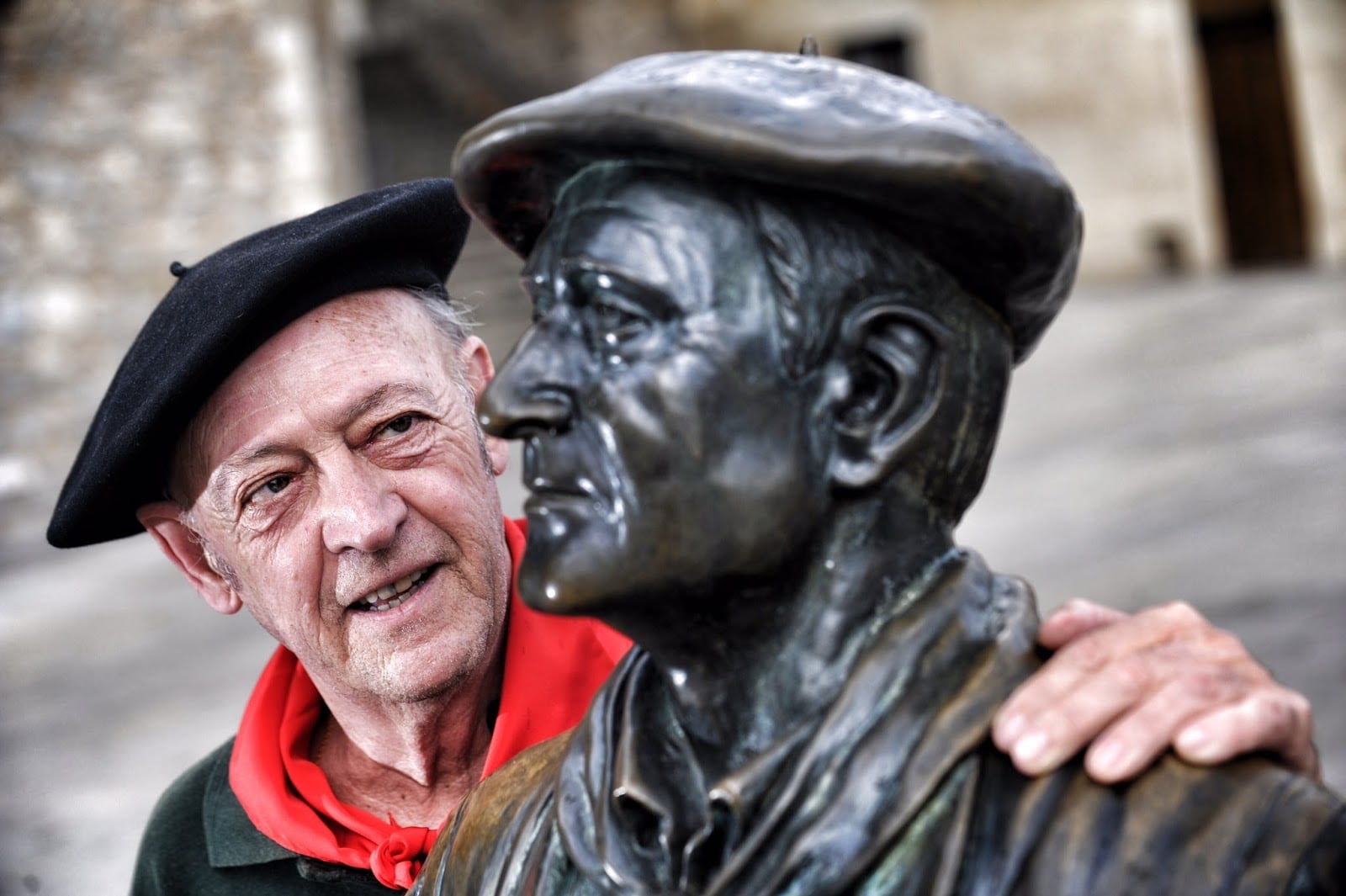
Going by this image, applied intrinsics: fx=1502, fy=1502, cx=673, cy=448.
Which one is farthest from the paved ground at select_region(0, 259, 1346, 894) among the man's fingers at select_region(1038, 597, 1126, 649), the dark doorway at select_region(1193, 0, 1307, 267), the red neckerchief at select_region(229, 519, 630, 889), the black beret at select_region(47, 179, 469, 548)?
the dark doorway at select_region(1193, 0, 1307, 267)

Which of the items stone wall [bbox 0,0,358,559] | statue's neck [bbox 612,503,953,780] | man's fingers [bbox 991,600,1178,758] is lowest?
stone wall [bbox 0,0,358,559]

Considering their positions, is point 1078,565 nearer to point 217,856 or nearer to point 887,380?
point 217,856

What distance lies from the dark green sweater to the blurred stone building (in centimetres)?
588

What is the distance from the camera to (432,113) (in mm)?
12125

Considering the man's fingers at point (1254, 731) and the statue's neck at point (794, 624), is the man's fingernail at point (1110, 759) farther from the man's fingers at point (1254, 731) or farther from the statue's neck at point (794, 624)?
the statue's neck at point (794, 624)

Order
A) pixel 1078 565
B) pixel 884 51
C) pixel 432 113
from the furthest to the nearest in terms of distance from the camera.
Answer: pixel 884 51, pixel 432 113, pixel 1078 565

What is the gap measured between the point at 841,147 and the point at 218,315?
0.94 m

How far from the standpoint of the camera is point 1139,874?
3.13 ft

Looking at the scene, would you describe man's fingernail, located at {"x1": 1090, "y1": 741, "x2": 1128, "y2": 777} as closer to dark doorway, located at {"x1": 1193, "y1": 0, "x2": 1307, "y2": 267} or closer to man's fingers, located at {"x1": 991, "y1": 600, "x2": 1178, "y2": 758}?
man's fingers, located at {"x1": 991, "y1": 600, "x2": 1178, "y2": 758}

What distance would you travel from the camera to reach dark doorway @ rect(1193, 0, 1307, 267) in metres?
12.4

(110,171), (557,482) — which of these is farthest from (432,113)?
(557,482)

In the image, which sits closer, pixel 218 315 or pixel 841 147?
pixel 841 147

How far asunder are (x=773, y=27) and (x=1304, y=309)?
18.5ft

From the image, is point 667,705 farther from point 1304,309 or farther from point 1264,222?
point 1264,222
